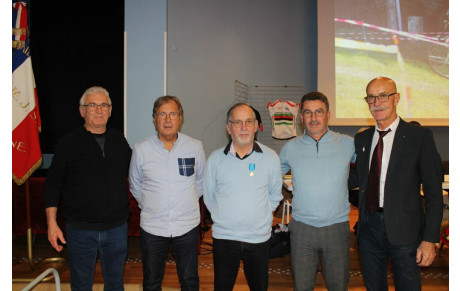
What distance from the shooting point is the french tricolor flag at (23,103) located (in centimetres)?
351

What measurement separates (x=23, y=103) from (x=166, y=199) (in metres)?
2.55

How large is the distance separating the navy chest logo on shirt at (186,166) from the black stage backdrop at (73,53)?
173 inches

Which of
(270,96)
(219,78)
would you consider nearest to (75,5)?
(219,78)

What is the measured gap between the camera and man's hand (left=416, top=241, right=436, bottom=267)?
1832mm

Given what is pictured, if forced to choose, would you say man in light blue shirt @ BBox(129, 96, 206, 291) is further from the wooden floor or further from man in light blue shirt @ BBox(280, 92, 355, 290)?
the wooden floor

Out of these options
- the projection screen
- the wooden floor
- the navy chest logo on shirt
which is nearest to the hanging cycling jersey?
the projection screen

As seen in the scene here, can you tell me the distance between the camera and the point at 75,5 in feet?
19.7

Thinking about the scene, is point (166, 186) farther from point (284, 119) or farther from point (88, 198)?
point (284, 119)

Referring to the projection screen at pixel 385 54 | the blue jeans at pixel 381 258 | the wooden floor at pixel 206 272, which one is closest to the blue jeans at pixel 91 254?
the wooden floor at pixel 206 272

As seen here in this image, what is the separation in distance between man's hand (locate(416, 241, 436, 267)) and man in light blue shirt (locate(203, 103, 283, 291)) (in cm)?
90

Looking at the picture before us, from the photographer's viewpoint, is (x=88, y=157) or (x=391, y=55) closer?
(x=88, y=157)

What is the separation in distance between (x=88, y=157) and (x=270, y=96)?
16.5 ft
